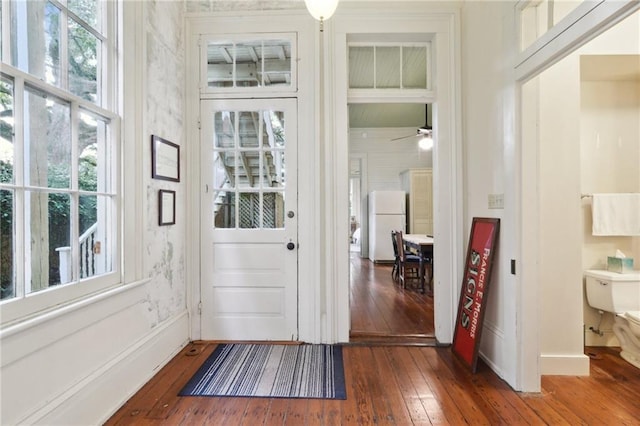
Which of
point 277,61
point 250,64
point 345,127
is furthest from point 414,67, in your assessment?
point 250,64

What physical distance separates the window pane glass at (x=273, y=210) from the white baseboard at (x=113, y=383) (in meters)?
1.15

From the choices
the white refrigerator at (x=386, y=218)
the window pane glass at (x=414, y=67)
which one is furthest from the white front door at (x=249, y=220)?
the white refrigerator at (x=386, y=218)

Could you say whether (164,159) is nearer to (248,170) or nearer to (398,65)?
(248,170)

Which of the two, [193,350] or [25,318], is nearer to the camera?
[25,318]

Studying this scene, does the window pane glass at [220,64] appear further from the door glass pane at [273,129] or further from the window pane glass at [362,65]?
the window pane glass at [362,65]

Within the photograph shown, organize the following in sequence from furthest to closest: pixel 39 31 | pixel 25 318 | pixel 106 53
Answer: pixel 106 53, pixel 39 31, pixel 25 318

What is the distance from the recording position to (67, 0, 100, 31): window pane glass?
174cm

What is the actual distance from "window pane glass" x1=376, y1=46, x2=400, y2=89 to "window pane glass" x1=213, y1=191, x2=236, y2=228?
179cm

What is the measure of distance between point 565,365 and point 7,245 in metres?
3.48

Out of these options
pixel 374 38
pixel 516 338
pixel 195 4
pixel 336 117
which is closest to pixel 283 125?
pixel 336 117

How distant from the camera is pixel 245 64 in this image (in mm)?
2885

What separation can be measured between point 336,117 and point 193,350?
7.99 feet

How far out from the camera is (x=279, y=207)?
285cm

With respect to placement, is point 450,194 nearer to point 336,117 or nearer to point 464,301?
Result: point 464,301
